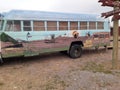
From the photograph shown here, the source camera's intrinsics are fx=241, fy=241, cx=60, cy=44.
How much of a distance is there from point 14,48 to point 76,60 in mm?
3732

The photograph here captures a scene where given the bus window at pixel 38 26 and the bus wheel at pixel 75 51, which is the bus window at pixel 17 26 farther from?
the bus wheel at pixel 75 51

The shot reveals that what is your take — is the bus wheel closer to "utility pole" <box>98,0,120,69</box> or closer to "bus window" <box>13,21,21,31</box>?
"utility pole" <box>98,0,120,69</box>

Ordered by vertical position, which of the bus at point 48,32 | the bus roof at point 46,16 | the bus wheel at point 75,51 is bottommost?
the bus wheel at point 75,51

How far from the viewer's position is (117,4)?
34.7ft

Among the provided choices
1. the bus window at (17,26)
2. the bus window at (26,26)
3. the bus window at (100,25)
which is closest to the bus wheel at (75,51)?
the bus window at (100,25)

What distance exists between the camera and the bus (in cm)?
1104

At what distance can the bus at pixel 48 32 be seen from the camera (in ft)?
36.2

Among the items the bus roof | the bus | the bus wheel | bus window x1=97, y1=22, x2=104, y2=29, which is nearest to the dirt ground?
the bus

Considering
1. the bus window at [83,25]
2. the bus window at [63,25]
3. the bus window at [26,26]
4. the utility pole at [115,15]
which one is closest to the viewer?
the utility pole at [115,15]

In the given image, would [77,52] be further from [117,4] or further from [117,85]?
[117,85]

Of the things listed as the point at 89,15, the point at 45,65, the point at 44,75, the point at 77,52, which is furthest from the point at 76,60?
the point at 44,75

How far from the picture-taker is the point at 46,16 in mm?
12391

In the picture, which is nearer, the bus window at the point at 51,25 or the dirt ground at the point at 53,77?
the dirt ground at the point at 53,77

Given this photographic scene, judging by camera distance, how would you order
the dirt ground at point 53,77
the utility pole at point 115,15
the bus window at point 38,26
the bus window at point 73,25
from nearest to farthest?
1. the dirt ground at point 53,77
2. the utility pole at point 115,15
3. the bus window at point 38,26
4. the bus window at point 73,25
